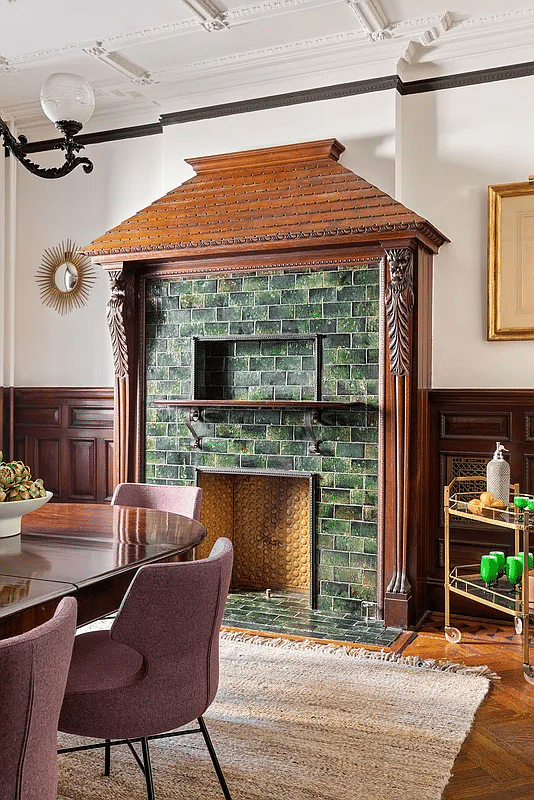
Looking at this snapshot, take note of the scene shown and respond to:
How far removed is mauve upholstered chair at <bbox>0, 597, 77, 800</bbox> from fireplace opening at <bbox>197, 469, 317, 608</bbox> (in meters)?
3.19

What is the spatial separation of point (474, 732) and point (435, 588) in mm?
1585

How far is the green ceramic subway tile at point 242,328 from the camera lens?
4.59 metres

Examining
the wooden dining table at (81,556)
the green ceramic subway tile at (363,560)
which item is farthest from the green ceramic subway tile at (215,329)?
the wooden dining table at (81,556)

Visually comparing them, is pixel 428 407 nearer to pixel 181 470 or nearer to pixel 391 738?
pixel 181 470

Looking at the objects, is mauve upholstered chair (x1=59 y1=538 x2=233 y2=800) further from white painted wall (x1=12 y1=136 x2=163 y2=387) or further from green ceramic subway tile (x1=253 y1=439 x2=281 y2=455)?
white painted wall (x1=12 y1=136 x2=163 y2=387)

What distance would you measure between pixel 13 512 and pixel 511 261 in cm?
301

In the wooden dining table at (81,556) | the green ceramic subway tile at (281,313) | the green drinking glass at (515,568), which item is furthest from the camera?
the green ceramic subway tile at (281,313)

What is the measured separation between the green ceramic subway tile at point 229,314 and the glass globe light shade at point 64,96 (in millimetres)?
2100

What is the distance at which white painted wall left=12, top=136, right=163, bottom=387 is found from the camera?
5332 millimetres

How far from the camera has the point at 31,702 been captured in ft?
4.59

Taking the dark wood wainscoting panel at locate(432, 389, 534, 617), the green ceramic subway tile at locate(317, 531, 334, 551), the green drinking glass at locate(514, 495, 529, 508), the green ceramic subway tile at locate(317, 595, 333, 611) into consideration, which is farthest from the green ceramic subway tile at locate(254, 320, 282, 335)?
the green drinking glass at locate(514, 495, 529, 508)

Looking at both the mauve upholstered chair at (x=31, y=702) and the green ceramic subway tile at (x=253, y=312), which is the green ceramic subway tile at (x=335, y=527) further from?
the mauve upholstered chair at (x=31, y=702)

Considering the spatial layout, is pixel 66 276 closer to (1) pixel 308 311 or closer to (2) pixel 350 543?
(1) pixel 308 311

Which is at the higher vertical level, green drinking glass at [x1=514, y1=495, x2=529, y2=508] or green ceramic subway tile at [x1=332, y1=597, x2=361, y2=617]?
green drinking glass at [x1=514, y1=495, x2=529, y2=508]
